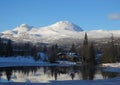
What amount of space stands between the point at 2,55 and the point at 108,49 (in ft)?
145

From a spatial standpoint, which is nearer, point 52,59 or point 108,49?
point 108,49

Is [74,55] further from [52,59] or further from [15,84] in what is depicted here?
[15,84]

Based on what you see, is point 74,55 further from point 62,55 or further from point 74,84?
point 74,84

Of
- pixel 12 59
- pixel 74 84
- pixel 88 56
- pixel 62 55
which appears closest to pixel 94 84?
pixel 74 84

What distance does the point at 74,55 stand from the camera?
16100 centimetres

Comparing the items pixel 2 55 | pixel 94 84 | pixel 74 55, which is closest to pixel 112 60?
pixel 74 55

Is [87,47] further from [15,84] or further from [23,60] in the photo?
[15,84]

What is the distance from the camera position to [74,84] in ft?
96.6

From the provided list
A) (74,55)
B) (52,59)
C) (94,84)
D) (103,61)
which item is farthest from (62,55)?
(94,84)

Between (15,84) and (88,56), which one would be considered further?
(88,56)

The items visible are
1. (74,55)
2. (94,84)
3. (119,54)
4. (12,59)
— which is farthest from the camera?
(74,55)

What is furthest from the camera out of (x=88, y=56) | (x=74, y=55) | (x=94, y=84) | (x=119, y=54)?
(x=74, y=55)

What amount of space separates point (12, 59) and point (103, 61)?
120ft

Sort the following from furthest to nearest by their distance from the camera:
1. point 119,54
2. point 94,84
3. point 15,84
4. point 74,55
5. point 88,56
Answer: point 74,55 → point 119,54 → point 88,56 → point 94,84 → point 15,84
